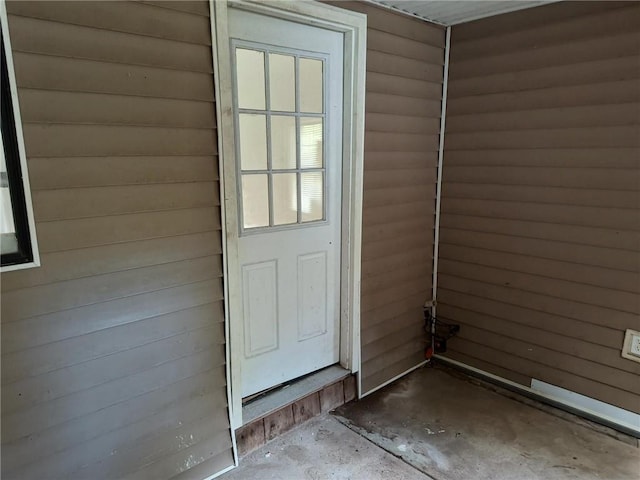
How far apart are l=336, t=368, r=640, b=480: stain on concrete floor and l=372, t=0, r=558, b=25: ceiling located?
2.19 m

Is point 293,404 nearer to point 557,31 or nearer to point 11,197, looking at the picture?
point 11,197

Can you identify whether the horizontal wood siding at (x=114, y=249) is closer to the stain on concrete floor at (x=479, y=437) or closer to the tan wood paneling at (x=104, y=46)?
the tan wood paneling at (x=104, y=46)

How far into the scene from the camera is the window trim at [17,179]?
4.11 ft

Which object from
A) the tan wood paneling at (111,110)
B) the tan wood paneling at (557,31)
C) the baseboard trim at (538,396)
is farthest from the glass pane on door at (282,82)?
the baseboard trim at (538,396)

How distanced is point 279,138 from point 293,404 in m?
1.37

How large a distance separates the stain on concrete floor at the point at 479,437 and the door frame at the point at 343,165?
0.33m

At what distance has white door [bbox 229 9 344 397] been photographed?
1.95 m

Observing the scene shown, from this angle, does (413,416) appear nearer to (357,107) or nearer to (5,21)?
(357,107)

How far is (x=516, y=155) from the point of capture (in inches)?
94.3

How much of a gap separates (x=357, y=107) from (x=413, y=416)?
5.60ft

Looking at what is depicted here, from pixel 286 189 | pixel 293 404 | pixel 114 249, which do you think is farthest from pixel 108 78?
pixel 293 404

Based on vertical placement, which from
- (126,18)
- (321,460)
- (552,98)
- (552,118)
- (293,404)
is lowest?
(321,460)

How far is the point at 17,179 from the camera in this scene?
4.33 ft

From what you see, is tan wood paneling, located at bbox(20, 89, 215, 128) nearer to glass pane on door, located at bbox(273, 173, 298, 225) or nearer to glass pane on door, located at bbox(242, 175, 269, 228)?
glass pane on door, located at bbox(242, 175, 269, 228)
